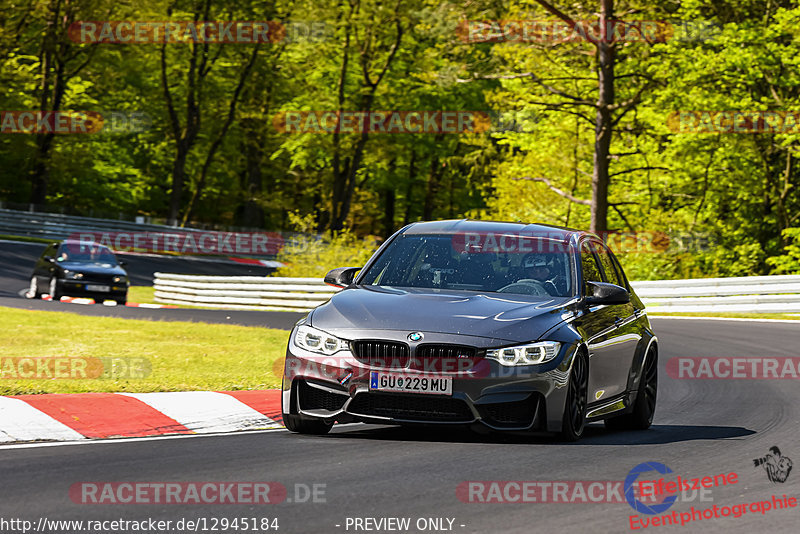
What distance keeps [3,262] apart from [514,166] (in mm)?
19001

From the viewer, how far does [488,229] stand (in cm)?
962

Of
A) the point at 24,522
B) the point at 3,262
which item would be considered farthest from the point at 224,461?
the point at 3,262

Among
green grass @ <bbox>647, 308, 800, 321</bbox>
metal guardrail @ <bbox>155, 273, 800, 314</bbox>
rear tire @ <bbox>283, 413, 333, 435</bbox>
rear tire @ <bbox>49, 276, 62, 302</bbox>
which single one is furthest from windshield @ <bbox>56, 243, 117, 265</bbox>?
rear tire @ <bbox>283, 413, 333, 435</bbox>

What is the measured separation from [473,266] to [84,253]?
2336 centimetres

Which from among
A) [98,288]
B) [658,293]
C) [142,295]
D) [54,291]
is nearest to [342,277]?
[658,293]

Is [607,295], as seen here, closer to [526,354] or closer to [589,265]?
[589,265]

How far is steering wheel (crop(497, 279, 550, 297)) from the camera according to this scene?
354 inches

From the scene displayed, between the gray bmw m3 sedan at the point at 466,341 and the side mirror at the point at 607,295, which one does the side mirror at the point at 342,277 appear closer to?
the gray bmw m3 sedan at the point at 466,341

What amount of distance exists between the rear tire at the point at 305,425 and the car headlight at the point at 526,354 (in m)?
1.42

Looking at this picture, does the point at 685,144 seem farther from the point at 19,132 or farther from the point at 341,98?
the point at 19,132

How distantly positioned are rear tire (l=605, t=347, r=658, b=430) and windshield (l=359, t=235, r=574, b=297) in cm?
147

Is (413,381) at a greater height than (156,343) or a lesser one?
greater

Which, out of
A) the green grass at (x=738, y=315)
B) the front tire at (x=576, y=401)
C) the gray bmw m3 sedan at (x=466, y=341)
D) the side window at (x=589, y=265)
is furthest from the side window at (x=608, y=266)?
the green grass at (x=738, y=315)

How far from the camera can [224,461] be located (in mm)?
7438
